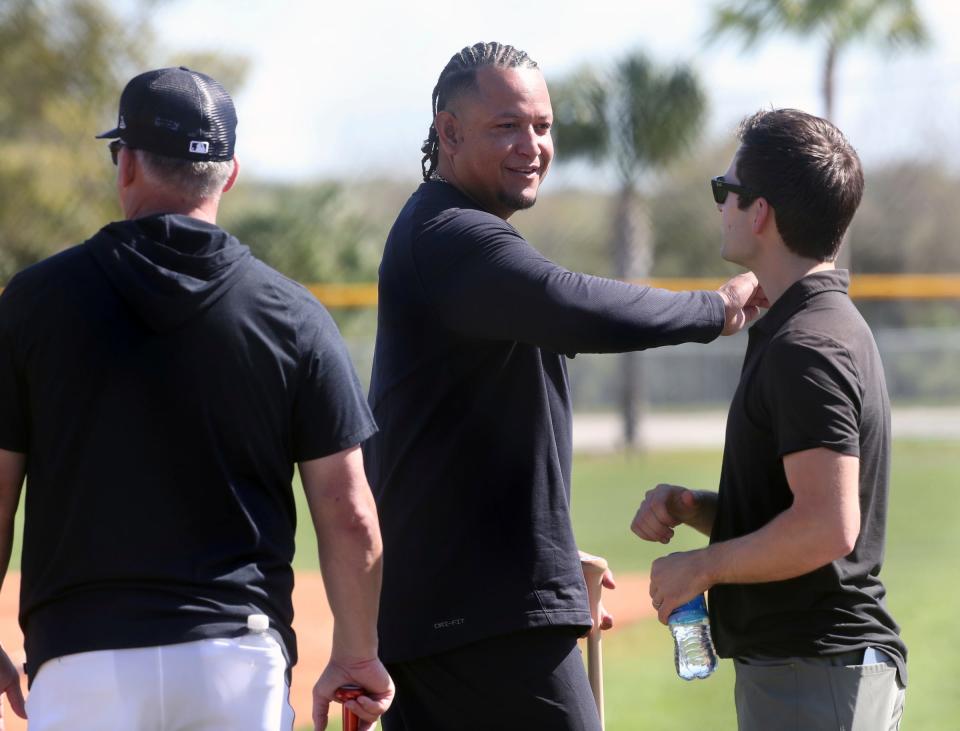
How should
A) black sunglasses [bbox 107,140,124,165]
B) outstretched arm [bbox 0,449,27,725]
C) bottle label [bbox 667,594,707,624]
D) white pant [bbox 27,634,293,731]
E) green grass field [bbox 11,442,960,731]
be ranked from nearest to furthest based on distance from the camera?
1. white pant [bbox 27,634,293,731]
2. outstretched arm [bbox 0,449,27,725]
3. black sunglasses [bbox 107,140,124,165]
4. bottle label [bbox 667,594,707,624]
5. green grass field [bbox 11,442,960,731]

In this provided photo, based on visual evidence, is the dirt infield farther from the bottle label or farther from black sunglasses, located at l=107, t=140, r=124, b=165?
black sunglasses, located at l=107, t=140, r=124, b=165

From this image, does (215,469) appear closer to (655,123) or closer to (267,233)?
(267,233)

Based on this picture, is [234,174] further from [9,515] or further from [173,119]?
[9,515]

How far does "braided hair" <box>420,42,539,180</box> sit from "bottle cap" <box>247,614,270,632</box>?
1.41m

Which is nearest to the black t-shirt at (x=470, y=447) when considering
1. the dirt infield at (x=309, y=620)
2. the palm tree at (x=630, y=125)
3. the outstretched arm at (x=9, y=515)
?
the outstretched arm at (x=9, y=515)

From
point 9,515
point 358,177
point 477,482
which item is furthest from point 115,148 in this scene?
point 358,177

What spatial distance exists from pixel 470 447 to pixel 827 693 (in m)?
0.98

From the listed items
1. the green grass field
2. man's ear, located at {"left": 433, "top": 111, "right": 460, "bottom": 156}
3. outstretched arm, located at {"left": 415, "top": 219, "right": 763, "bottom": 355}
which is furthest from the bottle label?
the green grass field

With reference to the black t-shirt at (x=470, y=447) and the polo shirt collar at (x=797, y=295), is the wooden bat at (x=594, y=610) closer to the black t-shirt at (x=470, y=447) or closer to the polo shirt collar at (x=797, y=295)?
the black t-shirt at (x=470, y=447)

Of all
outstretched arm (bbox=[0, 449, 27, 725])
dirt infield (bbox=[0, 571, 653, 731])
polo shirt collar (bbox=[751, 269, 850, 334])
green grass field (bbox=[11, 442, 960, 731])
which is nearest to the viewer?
outstretched arm (bbox=[0, 449, 27, 725])

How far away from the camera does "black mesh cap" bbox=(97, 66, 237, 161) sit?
283 cm

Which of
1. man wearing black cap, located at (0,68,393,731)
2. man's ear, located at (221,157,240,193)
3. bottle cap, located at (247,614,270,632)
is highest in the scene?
man's ear, located at (221,157,240,193)

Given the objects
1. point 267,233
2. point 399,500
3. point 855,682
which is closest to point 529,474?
point 399,500

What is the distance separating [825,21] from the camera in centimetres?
2523
